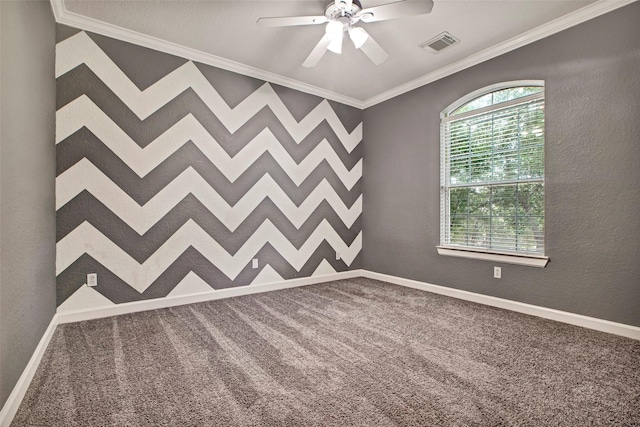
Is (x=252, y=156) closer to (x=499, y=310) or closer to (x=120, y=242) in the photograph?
(x=120, y=242)

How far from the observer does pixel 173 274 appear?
3.02 meters

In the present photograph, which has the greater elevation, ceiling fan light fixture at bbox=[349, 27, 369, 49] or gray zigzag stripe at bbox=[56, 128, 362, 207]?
ceiling fan light fixture at bbox=[349, 27, 369, 49]

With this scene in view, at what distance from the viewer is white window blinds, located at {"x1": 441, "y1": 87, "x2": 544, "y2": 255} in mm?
2822

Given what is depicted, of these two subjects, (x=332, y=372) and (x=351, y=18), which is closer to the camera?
(x=332, y=372)

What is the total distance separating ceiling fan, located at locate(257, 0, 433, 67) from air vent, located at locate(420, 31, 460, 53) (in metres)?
0.74

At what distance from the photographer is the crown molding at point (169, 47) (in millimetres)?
2523

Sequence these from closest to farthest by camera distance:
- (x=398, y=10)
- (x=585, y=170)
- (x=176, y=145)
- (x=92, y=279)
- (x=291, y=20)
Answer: (x=398, y=10) → (x=291, y=20) → (x=585, y=170) → (x=92, y=279) → (x=176, y=145)

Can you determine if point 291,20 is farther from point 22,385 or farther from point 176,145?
point 22,385

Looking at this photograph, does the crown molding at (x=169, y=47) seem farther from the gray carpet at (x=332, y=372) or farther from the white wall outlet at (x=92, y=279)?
the gray carpet at (x=332, y=372)

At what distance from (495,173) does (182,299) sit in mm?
3508

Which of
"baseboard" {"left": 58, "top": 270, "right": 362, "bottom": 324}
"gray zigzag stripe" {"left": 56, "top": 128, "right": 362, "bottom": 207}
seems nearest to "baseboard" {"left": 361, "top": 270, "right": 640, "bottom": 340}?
"baseboard" {"left": 58, "top": 270, "right": 362, "bottom": 324}

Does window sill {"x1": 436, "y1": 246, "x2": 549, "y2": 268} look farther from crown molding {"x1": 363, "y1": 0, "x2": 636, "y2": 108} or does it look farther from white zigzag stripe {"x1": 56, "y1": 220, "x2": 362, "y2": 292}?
crown molding {"x1": 363, "y1": 0, "x2": 636, "y2": 108}

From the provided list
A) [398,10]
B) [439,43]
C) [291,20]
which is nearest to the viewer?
[398,10]

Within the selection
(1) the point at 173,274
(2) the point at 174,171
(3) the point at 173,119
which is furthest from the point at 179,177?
(1) the point at 173,274
